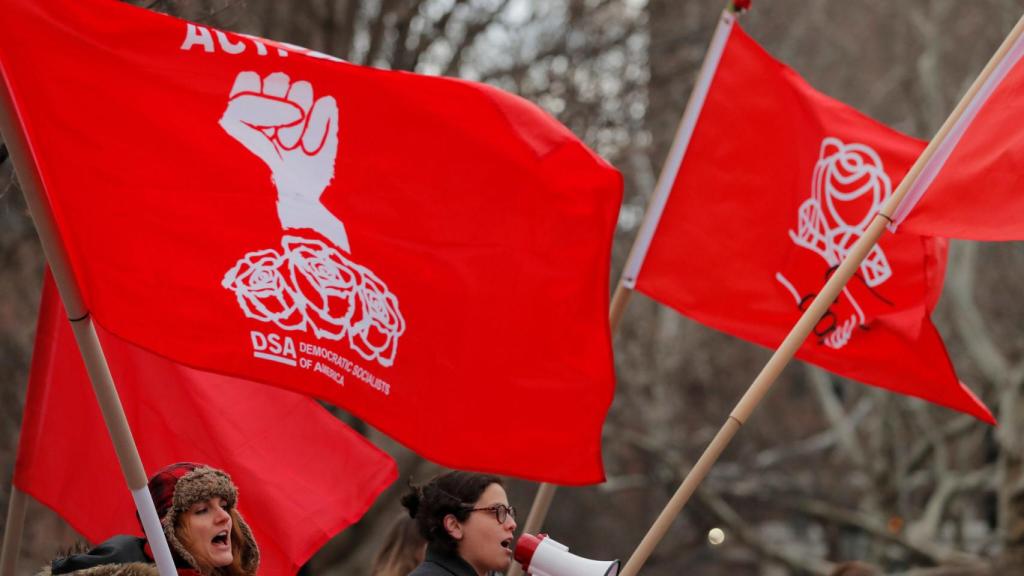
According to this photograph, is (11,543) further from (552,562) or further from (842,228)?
(842,228)

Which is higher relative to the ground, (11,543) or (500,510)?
(500,510)

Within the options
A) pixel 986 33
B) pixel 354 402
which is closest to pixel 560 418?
pixel 354 402

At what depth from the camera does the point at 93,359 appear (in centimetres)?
450

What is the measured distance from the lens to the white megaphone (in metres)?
4.74

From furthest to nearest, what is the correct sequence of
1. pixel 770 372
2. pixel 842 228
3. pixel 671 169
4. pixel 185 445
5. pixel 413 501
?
pixel 671 169
pixel 842 228
pixel 185 445
pixel 770 372
pixel 413 501

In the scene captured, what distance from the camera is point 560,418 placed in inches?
209

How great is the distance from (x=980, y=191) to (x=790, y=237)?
46.5 inches

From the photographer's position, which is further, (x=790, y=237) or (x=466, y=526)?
(x=790, y=237)

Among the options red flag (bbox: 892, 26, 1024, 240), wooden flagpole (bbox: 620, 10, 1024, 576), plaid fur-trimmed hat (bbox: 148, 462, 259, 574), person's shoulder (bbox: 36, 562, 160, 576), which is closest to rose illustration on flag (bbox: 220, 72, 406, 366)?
plaid fur-trimmed hat (bbox: 148, 462, 259, 574)

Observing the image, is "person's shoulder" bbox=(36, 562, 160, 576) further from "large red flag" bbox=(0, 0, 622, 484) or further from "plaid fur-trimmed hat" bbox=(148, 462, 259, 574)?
"large red flag" bbox=(0, 0, 622, 484)

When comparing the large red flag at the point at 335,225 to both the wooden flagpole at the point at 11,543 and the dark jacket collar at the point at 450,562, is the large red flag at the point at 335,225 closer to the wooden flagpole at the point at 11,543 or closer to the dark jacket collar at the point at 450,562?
the dark jacket collar at the point at 450,562

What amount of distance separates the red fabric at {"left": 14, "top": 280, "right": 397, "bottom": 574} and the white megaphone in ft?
3.92

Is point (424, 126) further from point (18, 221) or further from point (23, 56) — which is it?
point (18, 221)

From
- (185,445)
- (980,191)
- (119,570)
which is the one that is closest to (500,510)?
(119,570)
